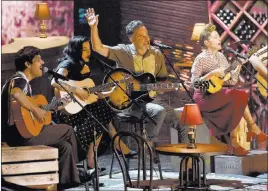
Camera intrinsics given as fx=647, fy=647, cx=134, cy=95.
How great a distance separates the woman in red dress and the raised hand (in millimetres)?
1111

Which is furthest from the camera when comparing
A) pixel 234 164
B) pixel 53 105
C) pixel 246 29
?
pixel 246 29

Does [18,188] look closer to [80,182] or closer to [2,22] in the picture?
[80,182]

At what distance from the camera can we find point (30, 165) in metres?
5.27

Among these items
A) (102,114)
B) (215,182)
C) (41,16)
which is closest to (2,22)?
(41,16)

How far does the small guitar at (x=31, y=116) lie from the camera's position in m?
5.31

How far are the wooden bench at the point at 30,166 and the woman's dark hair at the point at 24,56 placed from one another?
675mm

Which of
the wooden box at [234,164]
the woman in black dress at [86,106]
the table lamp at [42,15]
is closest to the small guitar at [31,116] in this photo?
the woman in black dress at [86,106]

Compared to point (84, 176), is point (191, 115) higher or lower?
higher

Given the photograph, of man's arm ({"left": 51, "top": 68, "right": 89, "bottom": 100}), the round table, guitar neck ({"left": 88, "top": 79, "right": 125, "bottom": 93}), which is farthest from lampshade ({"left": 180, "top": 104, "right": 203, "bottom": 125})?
man's arm ({"left": 51, "top": 68, "right": 89, "bottom": 100})

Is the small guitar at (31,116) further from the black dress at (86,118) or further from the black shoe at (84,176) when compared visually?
the black shoe at (84,176)

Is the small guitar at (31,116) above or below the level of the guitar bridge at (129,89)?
below

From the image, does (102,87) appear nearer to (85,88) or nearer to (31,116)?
(85,88)

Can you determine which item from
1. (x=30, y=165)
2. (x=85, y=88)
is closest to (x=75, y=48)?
(x=85, y=88)

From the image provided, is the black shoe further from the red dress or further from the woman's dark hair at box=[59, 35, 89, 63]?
the red dress
